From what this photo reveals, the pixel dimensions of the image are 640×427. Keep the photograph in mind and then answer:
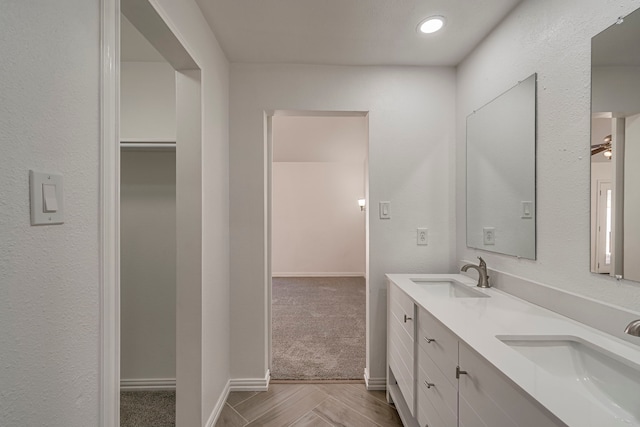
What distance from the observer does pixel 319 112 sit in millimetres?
2295

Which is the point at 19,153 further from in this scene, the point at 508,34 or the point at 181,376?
the point at 508,34

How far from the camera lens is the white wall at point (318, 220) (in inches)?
246

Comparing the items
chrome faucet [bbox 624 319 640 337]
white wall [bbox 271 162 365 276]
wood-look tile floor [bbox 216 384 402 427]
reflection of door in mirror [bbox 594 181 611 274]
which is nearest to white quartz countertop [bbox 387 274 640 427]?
chrome faucet [bbox 624 319 640 337]

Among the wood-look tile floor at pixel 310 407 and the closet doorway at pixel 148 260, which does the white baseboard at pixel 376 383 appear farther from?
the closet doorway at pixel 148 260

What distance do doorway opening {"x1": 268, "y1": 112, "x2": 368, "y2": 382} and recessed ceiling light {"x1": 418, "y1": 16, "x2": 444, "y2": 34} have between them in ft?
8.31

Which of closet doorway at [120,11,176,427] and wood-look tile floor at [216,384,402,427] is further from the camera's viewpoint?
closet doorway at [120,11,176,427]

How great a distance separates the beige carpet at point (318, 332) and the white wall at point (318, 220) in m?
0.87

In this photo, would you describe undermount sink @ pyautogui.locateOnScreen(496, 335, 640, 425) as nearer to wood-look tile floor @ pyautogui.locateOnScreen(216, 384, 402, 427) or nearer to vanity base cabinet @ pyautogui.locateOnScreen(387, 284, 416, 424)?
vanity base cabinet @ pyautogui.locateOnScreen(387, 284, 416, 424)

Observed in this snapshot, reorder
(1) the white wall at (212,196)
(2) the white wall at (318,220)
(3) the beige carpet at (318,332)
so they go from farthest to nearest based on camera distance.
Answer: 1. (2) the white wall at (318,220)
2. (3) the beige carpet at (318,332)
3. (1) the white wall at (212,196)

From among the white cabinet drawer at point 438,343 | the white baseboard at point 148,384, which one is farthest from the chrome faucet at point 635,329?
the white baseboard at point 148,384

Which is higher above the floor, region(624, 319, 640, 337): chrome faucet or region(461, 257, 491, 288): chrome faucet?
region(624, 319, 640, 337): chrome faucet

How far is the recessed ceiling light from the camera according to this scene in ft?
5.70

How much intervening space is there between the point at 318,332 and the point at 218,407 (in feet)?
4.79

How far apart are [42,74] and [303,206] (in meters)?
5.60
